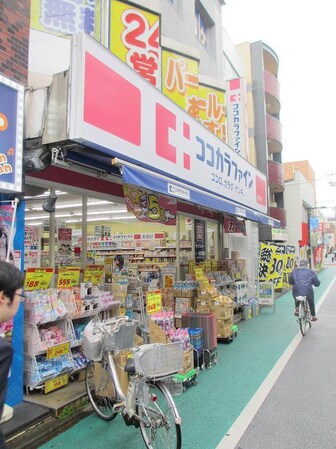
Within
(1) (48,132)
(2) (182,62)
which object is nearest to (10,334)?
(1) (48,132)

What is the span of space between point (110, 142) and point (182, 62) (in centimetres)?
455

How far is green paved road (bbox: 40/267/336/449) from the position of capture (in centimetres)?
372

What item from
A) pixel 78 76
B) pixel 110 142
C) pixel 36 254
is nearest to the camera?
pixel 78 76

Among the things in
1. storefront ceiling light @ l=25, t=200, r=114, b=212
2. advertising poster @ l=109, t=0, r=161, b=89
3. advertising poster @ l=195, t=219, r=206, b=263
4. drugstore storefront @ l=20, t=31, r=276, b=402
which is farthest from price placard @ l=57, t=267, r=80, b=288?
advertising poster @ l=195, t=219, r=206, b=263

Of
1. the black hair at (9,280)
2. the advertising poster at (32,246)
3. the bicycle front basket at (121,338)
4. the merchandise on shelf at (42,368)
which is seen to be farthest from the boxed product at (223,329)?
the black hair at (9,280)

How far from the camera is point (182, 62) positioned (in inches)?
332

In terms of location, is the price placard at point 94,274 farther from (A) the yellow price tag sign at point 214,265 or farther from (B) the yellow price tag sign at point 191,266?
(A) the yellow price tag sign at point 214,265

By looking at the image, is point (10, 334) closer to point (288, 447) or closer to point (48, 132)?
point (48, 132)

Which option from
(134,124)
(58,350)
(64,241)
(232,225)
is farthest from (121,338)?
(232,225)

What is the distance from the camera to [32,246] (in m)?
5.83

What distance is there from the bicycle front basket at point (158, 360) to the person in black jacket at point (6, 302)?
1745 millimetres

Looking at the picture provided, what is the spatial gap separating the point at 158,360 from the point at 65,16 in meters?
5.98

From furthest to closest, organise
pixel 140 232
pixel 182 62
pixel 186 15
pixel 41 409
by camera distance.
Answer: pixel 140 232, pixel 186 15, pixel 182 62, pixel 41 409

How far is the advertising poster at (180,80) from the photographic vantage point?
795 cm
